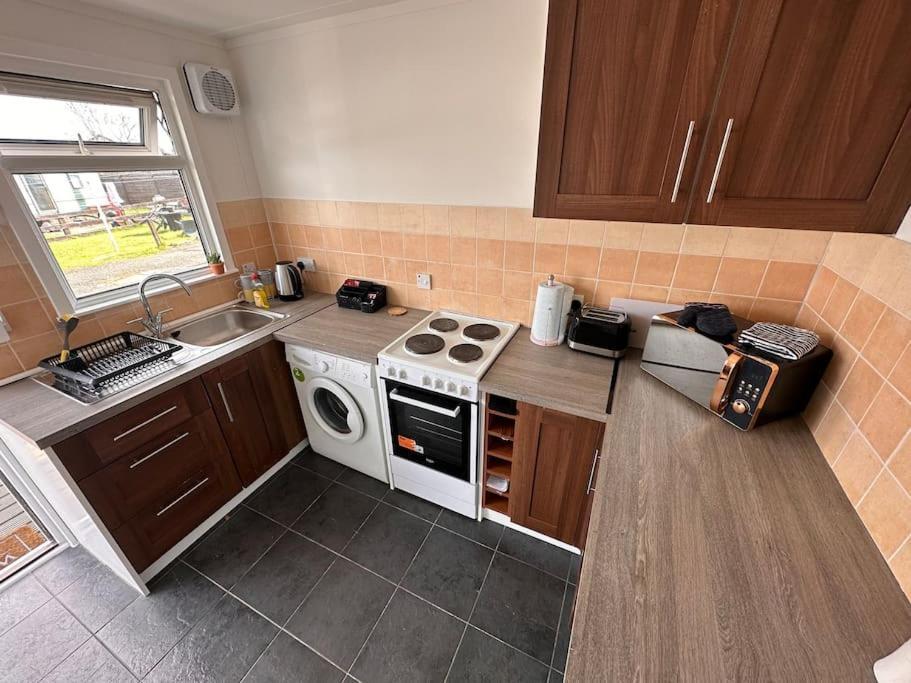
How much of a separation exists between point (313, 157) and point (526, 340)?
160 cm

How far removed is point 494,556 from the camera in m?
1.73

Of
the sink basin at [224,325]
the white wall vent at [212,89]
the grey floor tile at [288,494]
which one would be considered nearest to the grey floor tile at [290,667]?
the grey floor tile at [288,494]

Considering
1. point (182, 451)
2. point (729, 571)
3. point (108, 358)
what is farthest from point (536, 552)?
point (108, 358)

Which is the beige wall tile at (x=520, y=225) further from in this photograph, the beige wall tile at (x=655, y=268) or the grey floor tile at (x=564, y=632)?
the grey floor tile at (x=564, y=632)

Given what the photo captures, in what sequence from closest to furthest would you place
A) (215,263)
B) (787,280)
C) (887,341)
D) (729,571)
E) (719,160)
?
(729,571) < (887,341) < (719,160) < (787,280) < (215,263)

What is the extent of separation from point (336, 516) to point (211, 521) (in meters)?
0.62

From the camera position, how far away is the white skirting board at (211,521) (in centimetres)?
164

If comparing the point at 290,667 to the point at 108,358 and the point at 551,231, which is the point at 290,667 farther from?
the point at 551,231

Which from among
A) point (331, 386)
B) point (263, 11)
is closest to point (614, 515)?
point (331, 386)

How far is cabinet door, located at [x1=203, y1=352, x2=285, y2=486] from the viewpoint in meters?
1.74

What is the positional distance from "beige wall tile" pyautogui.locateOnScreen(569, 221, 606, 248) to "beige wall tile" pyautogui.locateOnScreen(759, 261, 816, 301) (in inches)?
24.3

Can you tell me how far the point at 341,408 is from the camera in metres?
2.12

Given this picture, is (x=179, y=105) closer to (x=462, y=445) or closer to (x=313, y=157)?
(x=313, y=157)

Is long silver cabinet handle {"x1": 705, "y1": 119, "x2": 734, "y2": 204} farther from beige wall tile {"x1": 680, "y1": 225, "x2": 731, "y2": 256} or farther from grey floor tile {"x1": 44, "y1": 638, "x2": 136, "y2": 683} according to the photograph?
grey floor tile {"x1": 44, "y1": 638, "x2": 136, "y2": 683}
